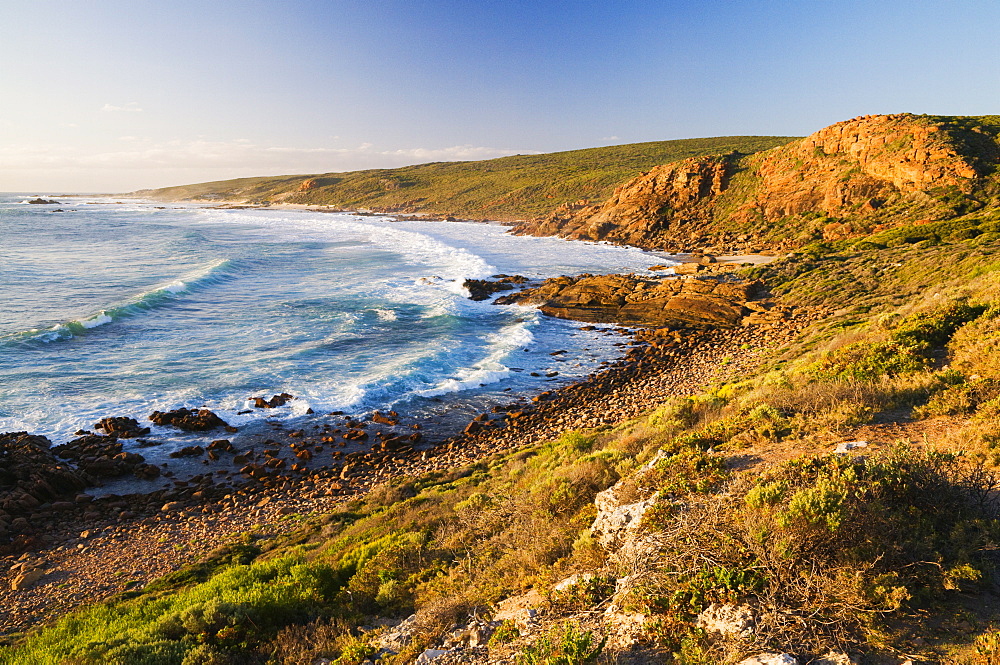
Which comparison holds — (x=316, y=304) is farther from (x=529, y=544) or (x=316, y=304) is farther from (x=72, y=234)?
(x=72, y=234)

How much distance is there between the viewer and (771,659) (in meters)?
3.49

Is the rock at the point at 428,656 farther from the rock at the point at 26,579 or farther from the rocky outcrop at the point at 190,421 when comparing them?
the rocky outcrop at the point at 190,421

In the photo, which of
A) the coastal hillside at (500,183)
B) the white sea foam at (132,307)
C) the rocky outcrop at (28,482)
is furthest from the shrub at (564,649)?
the coastal hillside at (500,183)


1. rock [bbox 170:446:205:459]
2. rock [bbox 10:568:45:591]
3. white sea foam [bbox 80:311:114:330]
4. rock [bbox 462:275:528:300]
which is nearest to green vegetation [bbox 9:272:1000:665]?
rock [bbox 10:568:45:591]

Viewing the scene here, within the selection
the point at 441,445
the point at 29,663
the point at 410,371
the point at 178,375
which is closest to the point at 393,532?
the point at 29,663

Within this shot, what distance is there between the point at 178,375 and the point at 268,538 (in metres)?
12.7

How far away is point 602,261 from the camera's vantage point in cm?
4491

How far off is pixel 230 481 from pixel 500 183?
11533 centimetres

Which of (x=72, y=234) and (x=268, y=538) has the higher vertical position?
(x=72, y=234)

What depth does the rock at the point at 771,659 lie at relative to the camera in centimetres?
342

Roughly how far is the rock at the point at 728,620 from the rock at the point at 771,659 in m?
0.17

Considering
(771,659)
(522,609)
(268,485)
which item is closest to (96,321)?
(268,485)

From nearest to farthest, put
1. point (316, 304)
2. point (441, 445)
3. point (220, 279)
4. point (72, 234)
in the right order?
point (441, 445) → point (316, 304) → point (220, 279) → point (72, 234)

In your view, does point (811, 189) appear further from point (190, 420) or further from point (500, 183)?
point (500, 183)
